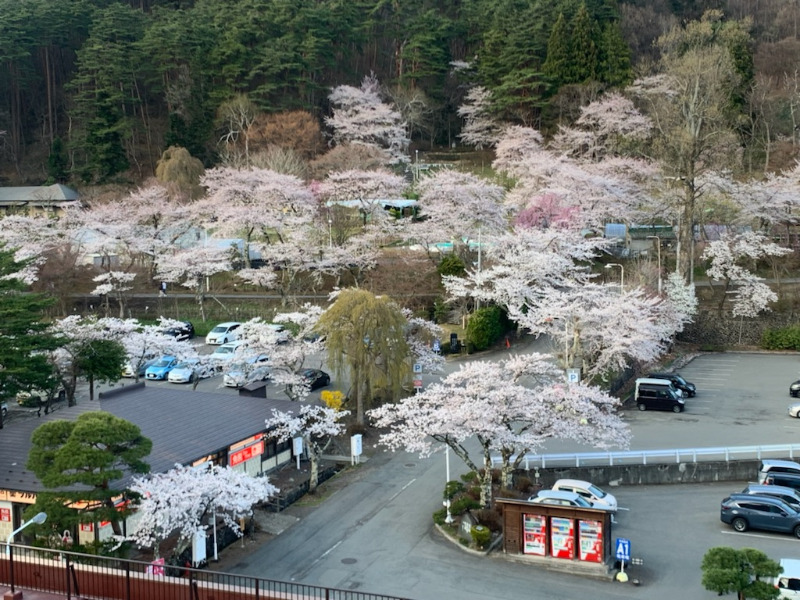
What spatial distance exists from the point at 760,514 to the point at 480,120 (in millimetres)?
47004

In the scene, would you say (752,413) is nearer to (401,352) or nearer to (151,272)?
(401,352)

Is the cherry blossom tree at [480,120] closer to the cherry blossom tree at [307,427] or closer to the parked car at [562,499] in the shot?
the cherry blossom tree at [307,427]

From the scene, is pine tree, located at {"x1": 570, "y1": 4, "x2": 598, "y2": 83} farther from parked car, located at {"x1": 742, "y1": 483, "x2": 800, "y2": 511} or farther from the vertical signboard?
the vertical signboard

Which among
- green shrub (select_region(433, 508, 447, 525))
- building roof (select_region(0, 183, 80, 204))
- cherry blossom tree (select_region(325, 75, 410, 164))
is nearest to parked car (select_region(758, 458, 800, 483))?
green shrub (select_region(433, 508, 447, 525))

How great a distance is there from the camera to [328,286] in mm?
42688

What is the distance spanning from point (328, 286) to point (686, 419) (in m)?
21.5

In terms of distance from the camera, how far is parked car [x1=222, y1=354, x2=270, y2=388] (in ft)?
87.6

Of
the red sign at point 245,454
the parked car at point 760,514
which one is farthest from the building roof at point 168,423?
the parked car at point 760,514

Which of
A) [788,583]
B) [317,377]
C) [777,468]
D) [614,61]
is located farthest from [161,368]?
[614,61]

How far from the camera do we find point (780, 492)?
18.5 meters

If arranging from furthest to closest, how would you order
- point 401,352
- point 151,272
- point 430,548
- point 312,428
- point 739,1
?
point 739,1, point 151,272, point 401,352, point 312,428, point 430,548

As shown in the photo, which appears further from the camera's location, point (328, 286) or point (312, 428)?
point (328, 286)

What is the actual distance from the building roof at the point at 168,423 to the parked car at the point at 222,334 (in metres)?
13.3

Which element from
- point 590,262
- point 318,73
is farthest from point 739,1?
point 590,262
